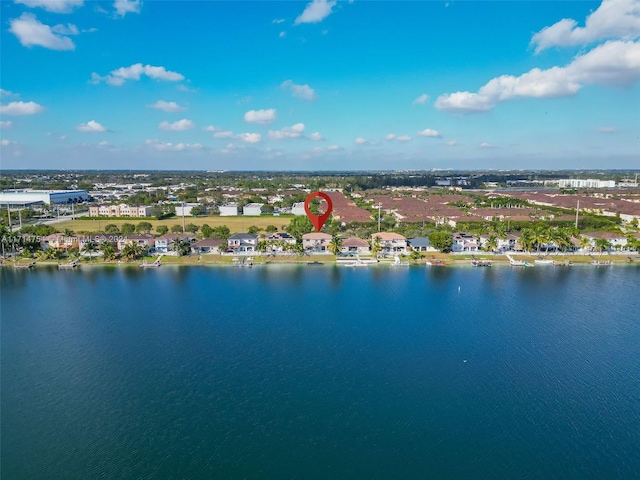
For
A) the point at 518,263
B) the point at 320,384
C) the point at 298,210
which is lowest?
the point at 320,384

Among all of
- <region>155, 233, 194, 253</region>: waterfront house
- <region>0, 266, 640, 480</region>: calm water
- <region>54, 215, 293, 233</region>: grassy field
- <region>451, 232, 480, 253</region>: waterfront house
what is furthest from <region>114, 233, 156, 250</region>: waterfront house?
<region>451, 232, 480, 253</region>: waterfront house

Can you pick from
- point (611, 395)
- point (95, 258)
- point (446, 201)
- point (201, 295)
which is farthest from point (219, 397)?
point (446, 201)

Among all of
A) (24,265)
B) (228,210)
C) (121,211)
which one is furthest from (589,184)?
(24,265)

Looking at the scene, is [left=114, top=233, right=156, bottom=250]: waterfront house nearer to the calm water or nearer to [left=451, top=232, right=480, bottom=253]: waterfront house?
the calm water

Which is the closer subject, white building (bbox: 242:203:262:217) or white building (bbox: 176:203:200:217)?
white building (bbox: 242:203:262:217)

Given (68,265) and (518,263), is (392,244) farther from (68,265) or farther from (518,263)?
(68,265)

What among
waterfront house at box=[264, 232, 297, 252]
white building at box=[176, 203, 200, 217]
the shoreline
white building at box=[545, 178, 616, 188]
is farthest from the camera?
white building at box=[545, 178, 616, 188]

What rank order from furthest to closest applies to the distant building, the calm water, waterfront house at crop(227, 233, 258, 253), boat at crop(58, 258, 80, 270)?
the distant building, waterfront house at crop(227, 233, 258, 253), boat at crop(58, 258, 80, 270), the calm water
